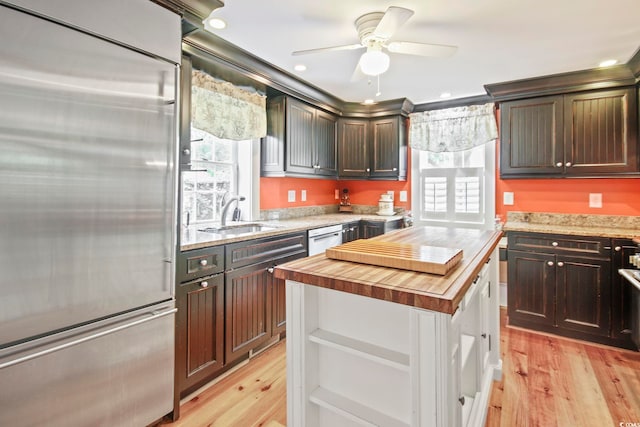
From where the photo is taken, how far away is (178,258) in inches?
73.0

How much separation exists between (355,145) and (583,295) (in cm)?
282

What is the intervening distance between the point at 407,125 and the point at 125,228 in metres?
3.70

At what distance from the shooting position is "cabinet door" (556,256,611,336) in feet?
8.89

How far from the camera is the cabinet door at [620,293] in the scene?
262 centimetres

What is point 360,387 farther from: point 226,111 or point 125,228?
point 226,111

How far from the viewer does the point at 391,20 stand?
180 centimetres

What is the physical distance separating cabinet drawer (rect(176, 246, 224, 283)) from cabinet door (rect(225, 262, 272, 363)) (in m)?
0.14

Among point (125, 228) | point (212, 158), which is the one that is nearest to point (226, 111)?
point (212, 158)

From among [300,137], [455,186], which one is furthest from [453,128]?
[300,137]

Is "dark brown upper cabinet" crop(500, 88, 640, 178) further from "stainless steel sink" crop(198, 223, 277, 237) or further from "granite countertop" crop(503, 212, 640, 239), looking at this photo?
"stainless steel sink" crop(198, 223, 277, 237)

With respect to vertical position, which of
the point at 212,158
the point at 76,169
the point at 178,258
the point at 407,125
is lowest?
the point at 178,258

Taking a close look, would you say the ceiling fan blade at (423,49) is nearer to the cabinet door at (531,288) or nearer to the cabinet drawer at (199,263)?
the cabinet drawer at (199,263)

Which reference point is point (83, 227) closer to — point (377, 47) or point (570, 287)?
point (377, 47)

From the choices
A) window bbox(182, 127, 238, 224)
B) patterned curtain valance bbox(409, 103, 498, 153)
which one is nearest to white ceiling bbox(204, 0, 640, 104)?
patterned curtain valance bbox(409, 103, 498, 153)
